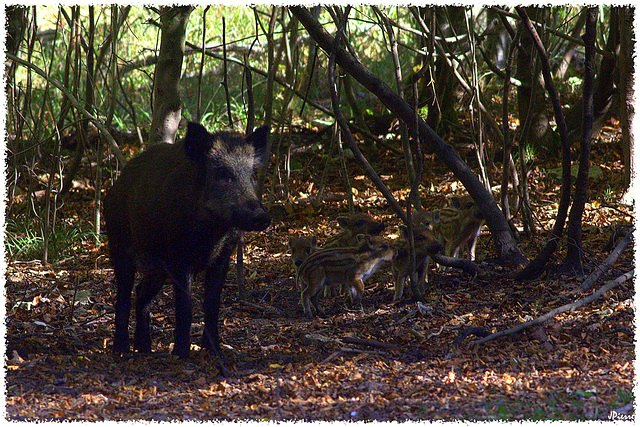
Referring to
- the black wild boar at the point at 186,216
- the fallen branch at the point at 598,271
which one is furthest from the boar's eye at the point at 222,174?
the fallen branch at the point at 598,271

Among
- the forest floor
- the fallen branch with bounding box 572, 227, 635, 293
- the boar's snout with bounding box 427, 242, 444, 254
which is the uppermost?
the boar's snout with bounding box 427, 242, 444, 254

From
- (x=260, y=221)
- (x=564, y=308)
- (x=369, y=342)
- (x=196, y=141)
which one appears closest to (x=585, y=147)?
(x=564, y=308)

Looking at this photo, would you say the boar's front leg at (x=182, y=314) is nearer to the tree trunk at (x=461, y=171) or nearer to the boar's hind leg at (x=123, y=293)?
the boar's hind leg at (x=123, y=293)

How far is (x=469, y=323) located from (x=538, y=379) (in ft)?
4.10

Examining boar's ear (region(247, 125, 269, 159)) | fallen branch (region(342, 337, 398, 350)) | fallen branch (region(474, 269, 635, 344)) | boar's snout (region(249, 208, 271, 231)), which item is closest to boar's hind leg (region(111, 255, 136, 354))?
boar's ear (region(247, 125, 269, 159))

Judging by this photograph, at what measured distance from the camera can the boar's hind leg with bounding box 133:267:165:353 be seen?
17.3ft

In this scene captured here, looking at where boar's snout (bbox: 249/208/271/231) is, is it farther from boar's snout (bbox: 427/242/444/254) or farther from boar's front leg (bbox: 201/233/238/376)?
boar's snout (bbox: 427/242/444/254)

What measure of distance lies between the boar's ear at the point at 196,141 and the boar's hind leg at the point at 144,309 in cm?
96

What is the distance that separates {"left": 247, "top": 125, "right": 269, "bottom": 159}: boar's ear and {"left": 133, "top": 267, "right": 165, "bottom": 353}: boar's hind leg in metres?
1.11

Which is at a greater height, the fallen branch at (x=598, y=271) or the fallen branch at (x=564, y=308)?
the fallen branch at (x=598, y=271)

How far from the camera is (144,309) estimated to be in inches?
213

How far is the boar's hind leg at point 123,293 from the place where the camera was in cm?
539

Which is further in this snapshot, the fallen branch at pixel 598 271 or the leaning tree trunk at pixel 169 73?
the leaning tree trunk at pixel 169 73

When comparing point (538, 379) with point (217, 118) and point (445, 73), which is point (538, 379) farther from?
point (217, 118)
